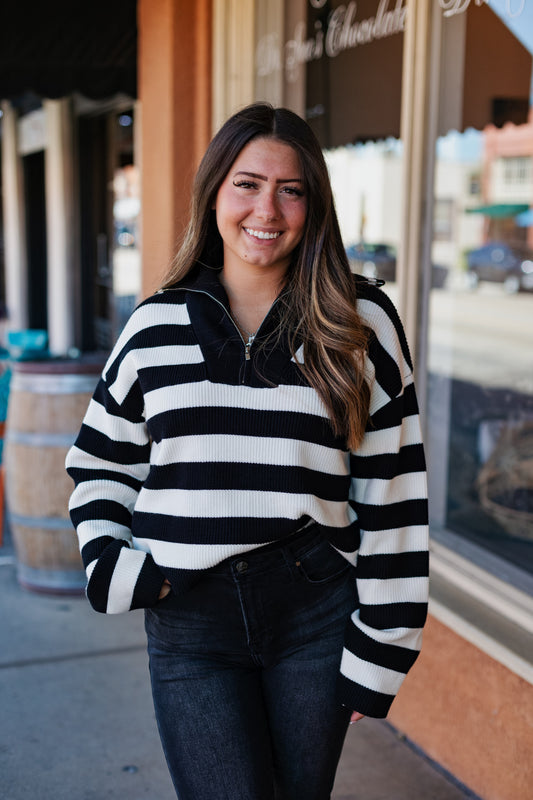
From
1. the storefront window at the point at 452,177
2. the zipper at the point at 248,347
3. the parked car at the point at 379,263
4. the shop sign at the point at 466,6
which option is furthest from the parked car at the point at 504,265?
the zipper at the point at 248,347

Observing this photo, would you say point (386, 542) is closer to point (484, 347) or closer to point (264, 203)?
point (264, 203)

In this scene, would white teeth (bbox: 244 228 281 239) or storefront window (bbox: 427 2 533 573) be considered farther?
storefront window (bbox: 427 2 533 573)

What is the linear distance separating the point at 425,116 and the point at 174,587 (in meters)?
2.17

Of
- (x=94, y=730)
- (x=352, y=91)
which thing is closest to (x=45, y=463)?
(x=94, y=730)

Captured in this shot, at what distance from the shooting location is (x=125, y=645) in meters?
3.98

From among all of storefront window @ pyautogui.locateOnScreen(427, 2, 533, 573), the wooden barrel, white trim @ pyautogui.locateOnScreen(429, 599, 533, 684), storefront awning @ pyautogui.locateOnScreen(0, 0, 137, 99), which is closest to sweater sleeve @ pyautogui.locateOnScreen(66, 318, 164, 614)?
white trim @ pyautogui.locateOnScreen(429, 599, 533, 684)

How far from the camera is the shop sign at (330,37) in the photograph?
3.55m

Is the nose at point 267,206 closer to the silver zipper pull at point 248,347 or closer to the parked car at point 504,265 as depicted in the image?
the silver zipper pull at point 248,347

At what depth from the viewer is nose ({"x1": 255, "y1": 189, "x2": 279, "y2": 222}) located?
1796 mm

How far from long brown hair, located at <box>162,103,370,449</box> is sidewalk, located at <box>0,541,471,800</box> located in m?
1.75

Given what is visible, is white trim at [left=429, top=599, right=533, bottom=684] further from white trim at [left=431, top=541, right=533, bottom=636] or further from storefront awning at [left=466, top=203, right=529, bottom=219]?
storefront awning at [left=466, top=203, right=529, bottom=219]

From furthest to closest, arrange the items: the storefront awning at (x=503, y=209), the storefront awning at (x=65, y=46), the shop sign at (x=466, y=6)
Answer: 1. the storefront awning at (x=503, y=209)
2. the storefront awning at (x=65, y=46)
3. the shop sign at (x=466, y=6)

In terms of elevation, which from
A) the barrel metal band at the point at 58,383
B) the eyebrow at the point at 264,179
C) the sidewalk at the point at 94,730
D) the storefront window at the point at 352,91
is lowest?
the sidewalk at the point at 94,730

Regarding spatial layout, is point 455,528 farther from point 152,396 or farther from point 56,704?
point 152,396
